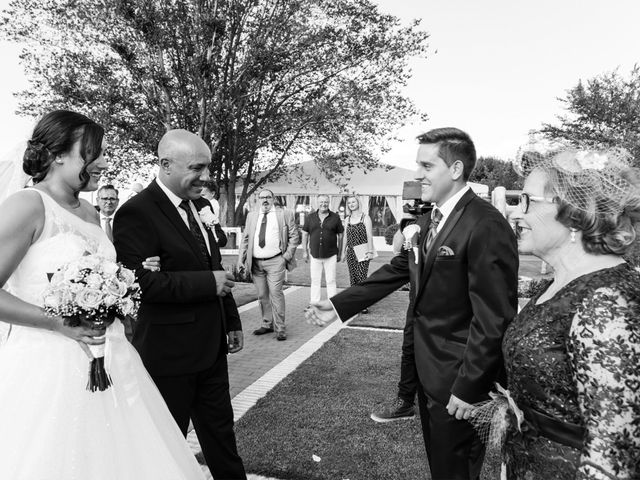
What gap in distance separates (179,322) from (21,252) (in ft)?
3.11

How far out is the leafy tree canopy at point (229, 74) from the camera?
17.4 meters

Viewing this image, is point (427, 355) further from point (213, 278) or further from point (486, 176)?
point (486, 176)

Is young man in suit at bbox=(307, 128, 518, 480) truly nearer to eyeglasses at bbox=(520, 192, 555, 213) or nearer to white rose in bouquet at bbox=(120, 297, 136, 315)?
eyeglasses at bbox=(520, 192, 555, 213)

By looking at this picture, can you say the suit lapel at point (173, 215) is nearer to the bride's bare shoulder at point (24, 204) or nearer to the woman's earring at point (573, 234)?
the bride's bare shoulder at point (24, 204)

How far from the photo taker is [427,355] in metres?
2.53

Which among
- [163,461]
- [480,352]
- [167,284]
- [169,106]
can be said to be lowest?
[163,461]

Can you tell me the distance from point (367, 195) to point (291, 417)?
21910mm

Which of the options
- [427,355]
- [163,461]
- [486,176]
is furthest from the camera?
[486,176]

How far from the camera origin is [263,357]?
6527 mm

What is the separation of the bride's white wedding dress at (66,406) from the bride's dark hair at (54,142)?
0.57 ft

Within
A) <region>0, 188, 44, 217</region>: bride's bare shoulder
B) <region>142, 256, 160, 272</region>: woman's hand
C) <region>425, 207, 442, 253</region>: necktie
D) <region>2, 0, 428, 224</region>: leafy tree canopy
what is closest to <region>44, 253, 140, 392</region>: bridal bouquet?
<region>0, 188, 44, 217</region>: bride's bare shoulder

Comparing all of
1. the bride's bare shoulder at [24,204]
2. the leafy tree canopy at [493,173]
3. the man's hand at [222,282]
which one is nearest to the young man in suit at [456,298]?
the man's hand at [222,282]

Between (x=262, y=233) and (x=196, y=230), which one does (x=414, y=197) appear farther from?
(x=196, y=230)

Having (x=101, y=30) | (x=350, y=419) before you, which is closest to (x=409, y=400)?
(x=350, y=419)
